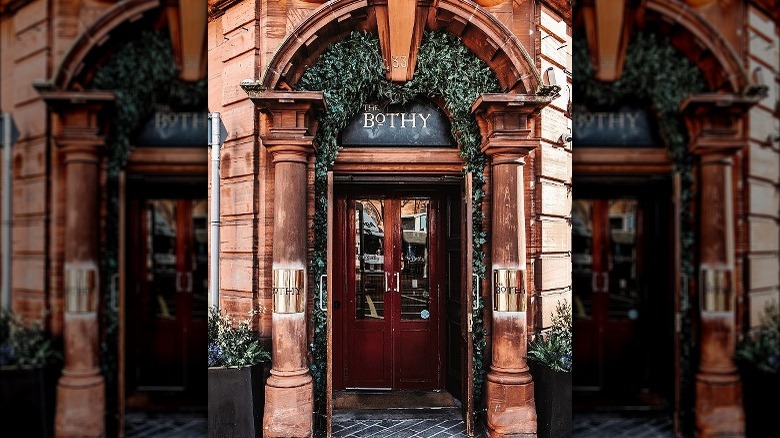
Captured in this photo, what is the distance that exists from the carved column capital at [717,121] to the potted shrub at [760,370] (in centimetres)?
60

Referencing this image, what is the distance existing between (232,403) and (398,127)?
9.05 ft

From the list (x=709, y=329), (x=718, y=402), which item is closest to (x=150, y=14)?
(x=709, y=329)

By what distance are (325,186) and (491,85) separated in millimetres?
1753

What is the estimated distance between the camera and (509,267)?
410cm

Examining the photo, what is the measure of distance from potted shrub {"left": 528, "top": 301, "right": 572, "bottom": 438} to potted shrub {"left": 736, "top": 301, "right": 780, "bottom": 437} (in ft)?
7.06

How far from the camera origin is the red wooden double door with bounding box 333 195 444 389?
521 centimetres

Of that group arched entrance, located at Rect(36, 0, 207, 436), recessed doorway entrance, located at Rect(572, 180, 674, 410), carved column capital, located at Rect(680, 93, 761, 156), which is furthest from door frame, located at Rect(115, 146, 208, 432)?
carved column capital, located at Rect(680, 93, 761, 156)

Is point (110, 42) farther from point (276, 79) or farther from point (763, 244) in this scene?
point (763, 244)

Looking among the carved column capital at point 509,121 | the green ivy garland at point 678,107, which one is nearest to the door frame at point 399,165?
the carved column capital at point 509,121

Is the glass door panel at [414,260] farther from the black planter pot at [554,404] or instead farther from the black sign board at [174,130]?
the black sign board at [174,130]

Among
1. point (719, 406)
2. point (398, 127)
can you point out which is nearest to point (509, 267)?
point (398, 127)

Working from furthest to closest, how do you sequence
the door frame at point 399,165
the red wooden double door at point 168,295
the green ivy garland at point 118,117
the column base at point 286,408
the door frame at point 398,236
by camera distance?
1. the door frame at point 398,236
2. the door frame at point 399,165
3. the column base at point 286,408
4. the red wooden double door at point 168,295
5. the green ivy garland at point 118,117

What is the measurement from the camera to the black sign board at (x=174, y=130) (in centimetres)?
217

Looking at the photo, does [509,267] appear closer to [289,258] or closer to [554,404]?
[554,404]
